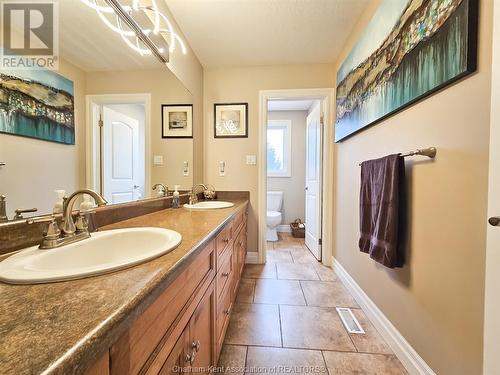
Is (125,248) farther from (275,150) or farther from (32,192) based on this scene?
(275,150)

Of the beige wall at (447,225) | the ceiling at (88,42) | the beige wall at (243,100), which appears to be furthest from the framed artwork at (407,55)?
the ceiling at (88,42)

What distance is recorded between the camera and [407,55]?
3.72 ft

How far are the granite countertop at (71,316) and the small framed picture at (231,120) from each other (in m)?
2.19

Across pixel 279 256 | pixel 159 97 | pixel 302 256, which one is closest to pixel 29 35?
pixel 159 97

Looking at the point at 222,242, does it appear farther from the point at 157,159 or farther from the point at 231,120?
the point at 231,120

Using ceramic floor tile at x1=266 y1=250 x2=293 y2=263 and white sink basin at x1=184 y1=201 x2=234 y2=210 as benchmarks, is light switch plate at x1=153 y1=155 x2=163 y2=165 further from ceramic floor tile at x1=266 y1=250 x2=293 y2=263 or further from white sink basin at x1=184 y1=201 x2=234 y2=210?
ceramic floor tile at x1=266 y1=250 x2=293 y2=263

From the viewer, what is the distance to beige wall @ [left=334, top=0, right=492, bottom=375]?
2.59 feet

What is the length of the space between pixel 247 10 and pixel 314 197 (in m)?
2.04

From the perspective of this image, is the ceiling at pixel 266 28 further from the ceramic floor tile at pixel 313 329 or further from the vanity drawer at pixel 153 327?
the ceramic floor tile at pixel 313 329

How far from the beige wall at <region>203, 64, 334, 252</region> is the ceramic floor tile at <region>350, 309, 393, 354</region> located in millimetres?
1377

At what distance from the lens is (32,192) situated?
0.77 m

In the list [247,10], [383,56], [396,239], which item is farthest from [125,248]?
[247,10]

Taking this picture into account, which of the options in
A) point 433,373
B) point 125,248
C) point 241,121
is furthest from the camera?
point 241,121

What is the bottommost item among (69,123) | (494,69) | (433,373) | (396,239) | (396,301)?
(433,373)
